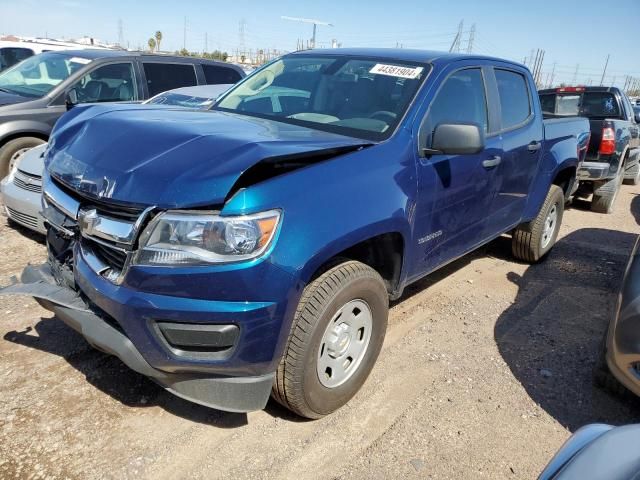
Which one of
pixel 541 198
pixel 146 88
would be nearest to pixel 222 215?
pixel 541 198

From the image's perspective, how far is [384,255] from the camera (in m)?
2.85

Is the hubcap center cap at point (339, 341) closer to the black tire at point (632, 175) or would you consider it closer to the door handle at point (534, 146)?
the door handle at point (534, 146)

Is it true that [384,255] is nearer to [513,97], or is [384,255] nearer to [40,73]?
[513,97]

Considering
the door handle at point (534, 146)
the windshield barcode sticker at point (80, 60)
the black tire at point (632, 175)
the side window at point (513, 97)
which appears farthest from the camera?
the black tire at point (632, 175)

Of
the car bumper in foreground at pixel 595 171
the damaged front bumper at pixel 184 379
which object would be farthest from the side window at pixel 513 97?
the car bumper in foreground at pixel 595 171

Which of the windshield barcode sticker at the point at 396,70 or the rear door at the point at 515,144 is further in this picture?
the rear door at the point at 515,144

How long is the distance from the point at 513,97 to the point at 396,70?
4.91 feet

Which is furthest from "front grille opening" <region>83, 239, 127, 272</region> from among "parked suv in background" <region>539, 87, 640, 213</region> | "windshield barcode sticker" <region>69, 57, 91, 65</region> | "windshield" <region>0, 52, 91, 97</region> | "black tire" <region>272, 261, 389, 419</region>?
"parked suv in background" <region>539, 87, 640, 213</region>

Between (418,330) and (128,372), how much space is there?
6.47 feet

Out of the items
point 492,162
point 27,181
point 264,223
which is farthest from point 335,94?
point 27,181

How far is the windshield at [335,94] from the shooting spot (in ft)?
9.69

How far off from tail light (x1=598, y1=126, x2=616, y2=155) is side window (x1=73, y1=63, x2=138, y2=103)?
6.66 metres

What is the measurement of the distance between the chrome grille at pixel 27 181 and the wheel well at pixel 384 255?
314 cm

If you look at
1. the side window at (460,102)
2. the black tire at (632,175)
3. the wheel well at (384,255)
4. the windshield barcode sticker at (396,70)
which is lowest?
the black tire at (632,175)
